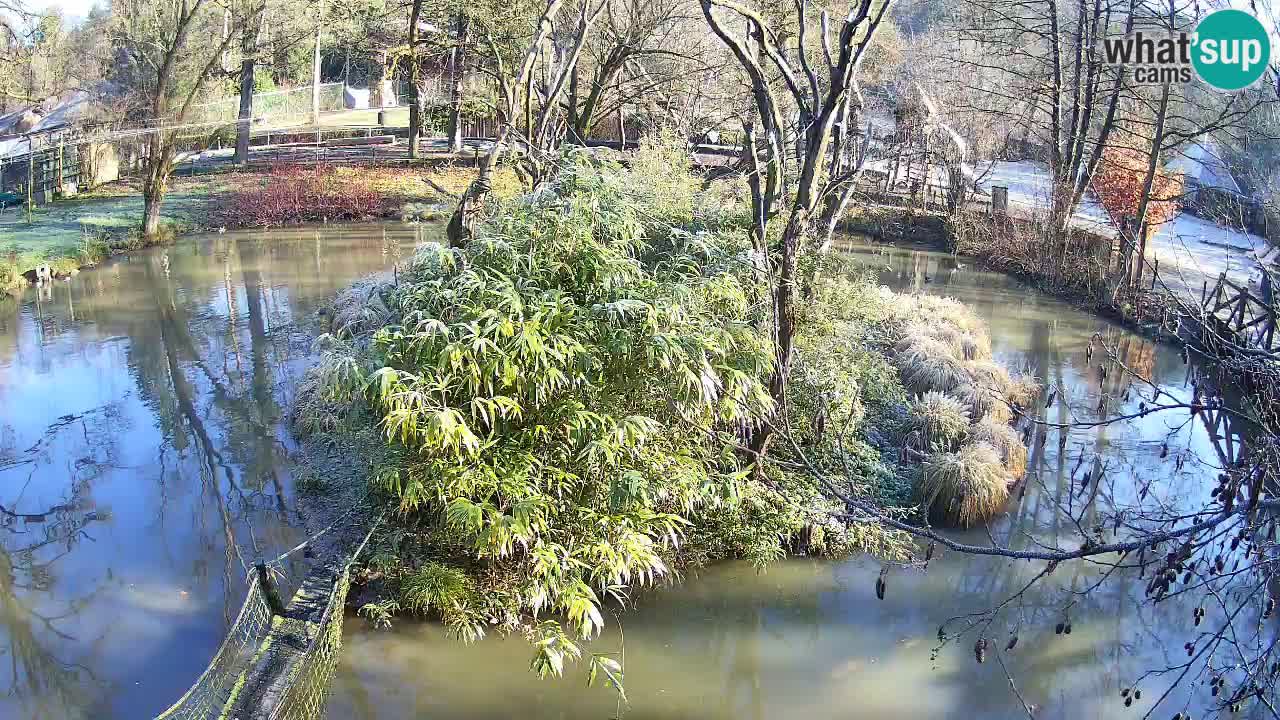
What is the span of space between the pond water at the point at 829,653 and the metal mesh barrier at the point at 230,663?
1.71 feet

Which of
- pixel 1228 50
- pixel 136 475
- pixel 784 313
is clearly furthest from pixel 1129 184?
pixel 136 475

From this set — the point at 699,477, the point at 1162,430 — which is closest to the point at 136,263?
the point at 699,477

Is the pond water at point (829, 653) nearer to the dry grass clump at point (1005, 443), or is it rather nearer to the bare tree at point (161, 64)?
the dry grass clump at point (1005, 443)

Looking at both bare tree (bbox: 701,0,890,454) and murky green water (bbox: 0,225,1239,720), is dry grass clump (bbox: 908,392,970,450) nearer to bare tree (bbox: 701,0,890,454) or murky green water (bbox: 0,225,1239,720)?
murky green water (bbox: 0,225,1239,720)

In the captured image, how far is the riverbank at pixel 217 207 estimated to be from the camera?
15.4 metres

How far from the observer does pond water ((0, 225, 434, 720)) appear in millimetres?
5680

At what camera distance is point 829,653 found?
19.6ft

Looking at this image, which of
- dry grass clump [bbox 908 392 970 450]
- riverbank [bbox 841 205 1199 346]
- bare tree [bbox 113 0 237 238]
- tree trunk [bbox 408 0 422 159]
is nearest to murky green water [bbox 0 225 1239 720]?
dry grass clump [bbox 908 392 970 450]

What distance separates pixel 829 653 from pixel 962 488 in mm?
2023

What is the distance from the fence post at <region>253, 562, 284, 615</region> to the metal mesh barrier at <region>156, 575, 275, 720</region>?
0.8 inches

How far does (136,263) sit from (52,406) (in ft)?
22.5

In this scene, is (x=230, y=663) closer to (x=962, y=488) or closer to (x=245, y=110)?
(x=962, y=488)

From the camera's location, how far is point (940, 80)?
20734 mm

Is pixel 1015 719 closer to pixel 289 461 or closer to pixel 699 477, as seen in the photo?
pixel 699 477
